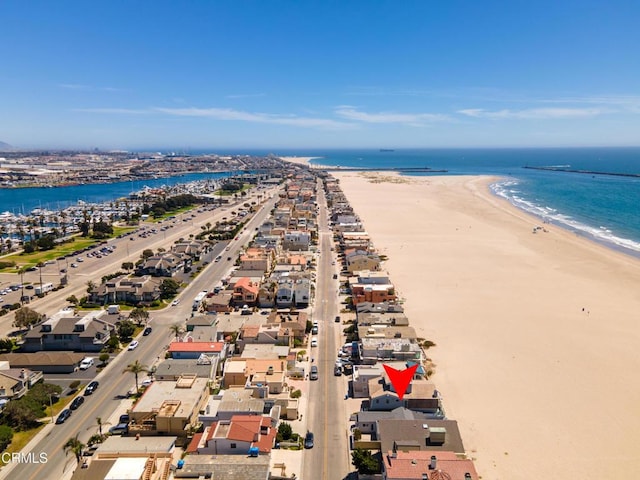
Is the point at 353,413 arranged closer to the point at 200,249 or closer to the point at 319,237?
the point at 200,249

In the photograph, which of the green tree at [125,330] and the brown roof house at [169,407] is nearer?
the brown roof house at [169,407]

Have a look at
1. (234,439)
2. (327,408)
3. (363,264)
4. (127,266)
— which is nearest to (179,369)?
(234,439)

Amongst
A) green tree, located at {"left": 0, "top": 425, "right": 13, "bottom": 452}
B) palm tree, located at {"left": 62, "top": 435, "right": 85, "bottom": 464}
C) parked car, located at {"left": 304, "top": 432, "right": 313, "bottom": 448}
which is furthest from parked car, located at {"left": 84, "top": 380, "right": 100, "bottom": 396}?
parked car, located at {"left": 304, "top": 432, "right": 313, "bottom": 448}

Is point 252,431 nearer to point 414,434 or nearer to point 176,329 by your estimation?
point 414,434

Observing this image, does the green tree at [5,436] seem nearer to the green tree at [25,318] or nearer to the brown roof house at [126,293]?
the green tree at [25,318]

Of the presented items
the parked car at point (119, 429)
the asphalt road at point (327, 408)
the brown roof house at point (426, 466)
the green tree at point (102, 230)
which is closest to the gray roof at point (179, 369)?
the parked car at point (119, 429)

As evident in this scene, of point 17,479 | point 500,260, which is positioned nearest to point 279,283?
point 17,479
